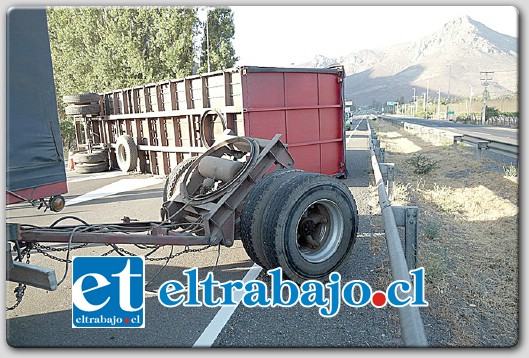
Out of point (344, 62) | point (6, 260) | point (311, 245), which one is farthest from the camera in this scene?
point (344, 62)

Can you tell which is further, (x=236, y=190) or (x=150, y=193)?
(x=150, y=193)

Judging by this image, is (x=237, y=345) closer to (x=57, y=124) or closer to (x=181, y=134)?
(x=57, y=124)

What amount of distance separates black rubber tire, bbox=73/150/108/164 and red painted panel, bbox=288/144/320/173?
280 inches

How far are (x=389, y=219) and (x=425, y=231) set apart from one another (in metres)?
2.68

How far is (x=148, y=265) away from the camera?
15.2 ft

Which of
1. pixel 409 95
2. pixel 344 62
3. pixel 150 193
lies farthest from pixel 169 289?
pixel 409 95

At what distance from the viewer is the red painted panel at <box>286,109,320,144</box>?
24.6 ft

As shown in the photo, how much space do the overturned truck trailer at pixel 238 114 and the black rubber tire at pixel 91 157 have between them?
1.61 metres

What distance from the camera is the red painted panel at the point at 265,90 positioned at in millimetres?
6906

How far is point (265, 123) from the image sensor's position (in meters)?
7.14

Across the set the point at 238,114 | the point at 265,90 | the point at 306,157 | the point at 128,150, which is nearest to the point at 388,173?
the point at 306,157

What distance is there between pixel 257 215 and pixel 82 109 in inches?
386

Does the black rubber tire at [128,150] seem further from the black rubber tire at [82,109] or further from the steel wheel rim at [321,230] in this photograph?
the steel wheel rim at [321,230]

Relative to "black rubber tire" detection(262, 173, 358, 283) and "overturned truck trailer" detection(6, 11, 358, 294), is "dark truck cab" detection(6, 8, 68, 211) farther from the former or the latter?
"black rubber tire" detection(262, 173, 358, 283)
